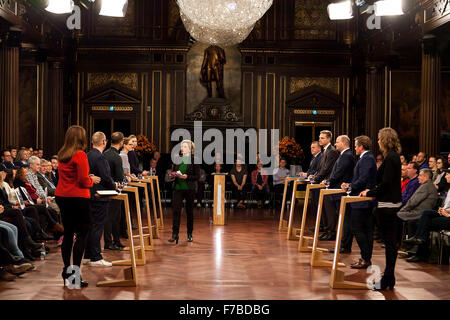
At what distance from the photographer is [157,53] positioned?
15734mm

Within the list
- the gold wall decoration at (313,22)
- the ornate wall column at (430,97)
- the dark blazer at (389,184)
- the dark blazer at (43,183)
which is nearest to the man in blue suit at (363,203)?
the dark blazer at (389,184)

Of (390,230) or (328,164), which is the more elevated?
(328,164)

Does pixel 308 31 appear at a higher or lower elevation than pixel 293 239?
higher

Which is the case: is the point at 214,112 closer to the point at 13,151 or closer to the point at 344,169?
the point at 13,151

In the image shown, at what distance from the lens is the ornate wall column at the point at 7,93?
33.2 feet

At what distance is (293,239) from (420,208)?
2049 millimetres

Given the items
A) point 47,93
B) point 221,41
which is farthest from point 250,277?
point 47,93

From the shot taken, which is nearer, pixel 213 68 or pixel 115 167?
pixel 115 167

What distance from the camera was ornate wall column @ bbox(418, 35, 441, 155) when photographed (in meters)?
10.3

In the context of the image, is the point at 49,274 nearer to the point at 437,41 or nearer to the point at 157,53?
the point at 437,41

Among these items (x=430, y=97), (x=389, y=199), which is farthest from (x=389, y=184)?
(x=430, y=97)

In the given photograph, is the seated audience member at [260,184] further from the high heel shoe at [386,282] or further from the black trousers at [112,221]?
the high heel shoe at [386,282]

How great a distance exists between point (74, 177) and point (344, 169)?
3.57 m

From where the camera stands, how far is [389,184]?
16.3ft
